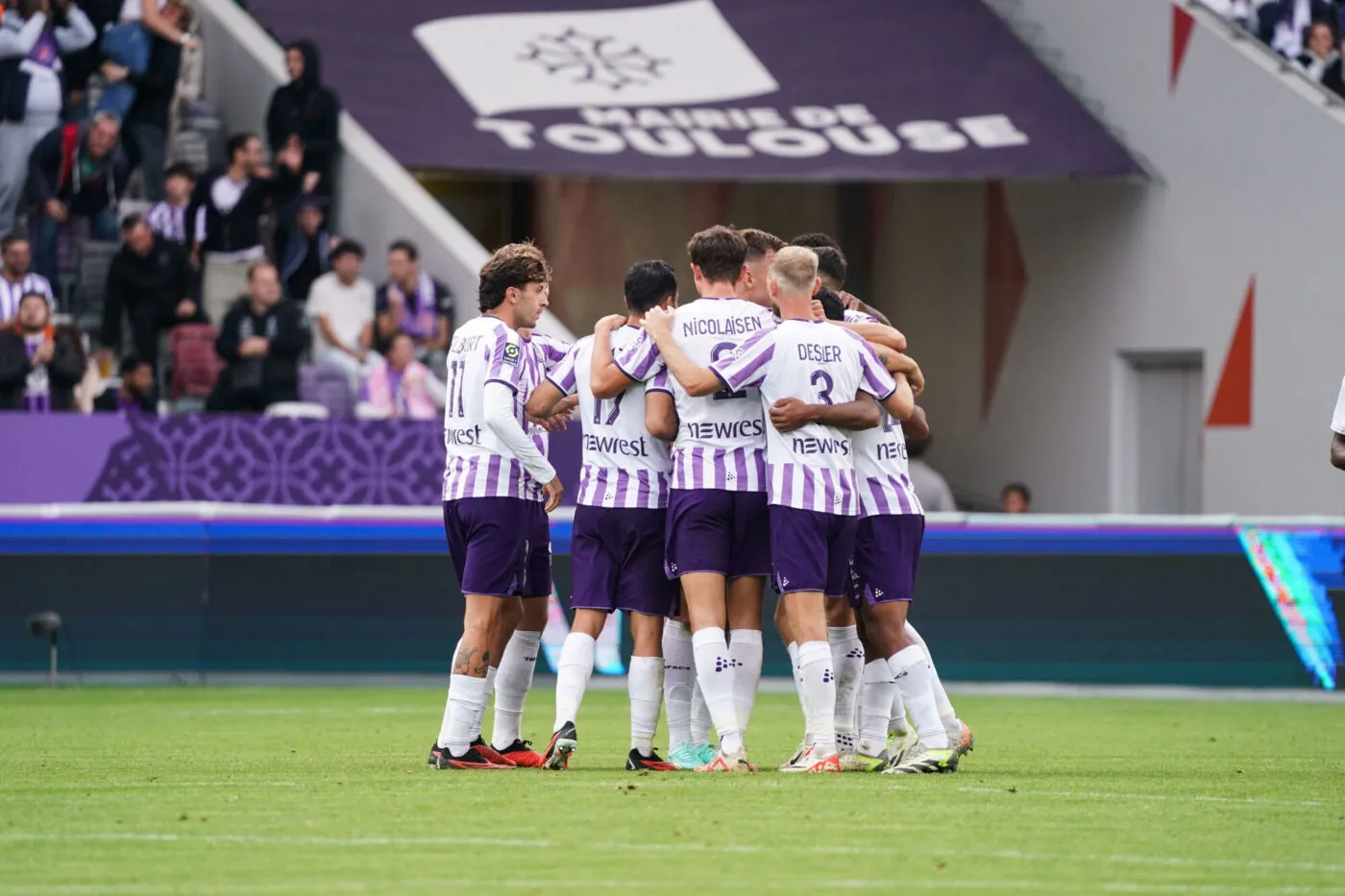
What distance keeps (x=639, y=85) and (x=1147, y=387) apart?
607cm

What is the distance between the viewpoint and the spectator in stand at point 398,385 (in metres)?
18.8

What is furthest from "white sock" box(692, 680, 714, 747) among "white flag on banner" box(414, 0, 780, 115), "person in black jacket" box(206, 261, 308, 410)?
"white flag on banner" box(414, 0, 780, 115)

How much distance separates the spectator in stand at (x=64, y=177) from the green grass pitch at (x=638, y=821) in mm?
7813

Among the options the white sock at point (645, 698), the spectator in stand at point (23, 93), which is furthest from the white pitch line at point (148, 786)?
the spectator in stand at point (23, 93)

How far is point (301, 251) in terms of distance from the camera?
64.8 ft

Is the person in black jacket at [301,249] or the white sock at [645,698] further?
the person in black jacket at [301,249]

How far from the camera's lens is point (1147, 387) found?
77.9 feet

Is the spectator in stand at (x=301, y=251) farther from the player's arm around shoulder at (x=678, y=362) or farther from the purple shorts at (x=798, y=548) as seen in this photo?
the purple shorts at (x=798, y=548)

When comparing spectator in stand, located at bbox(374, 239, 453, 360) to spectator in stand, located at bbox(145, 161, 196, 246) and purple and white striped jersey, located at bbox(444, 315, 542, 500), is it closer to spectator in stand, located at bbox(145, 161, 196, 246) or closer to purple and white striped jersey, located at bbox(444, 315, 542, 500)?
spectator in stand, located at bbox(145, 161, 196, 246)

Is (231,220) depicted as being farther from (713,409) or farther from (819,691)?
(819,691)

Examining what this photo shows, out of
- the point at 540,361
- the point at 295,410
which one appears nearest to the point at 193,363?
the point at 295,410

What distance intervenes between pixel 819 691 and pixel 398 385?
10076 millimetres

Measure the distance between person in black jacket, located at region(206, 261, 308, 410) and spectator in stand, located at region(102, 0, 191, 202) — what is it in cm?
233

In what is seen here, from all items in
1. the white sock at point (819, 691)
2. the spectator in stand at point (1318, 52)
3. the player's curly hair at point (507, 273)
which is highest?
the spectator in stand at point (1318, 52)
